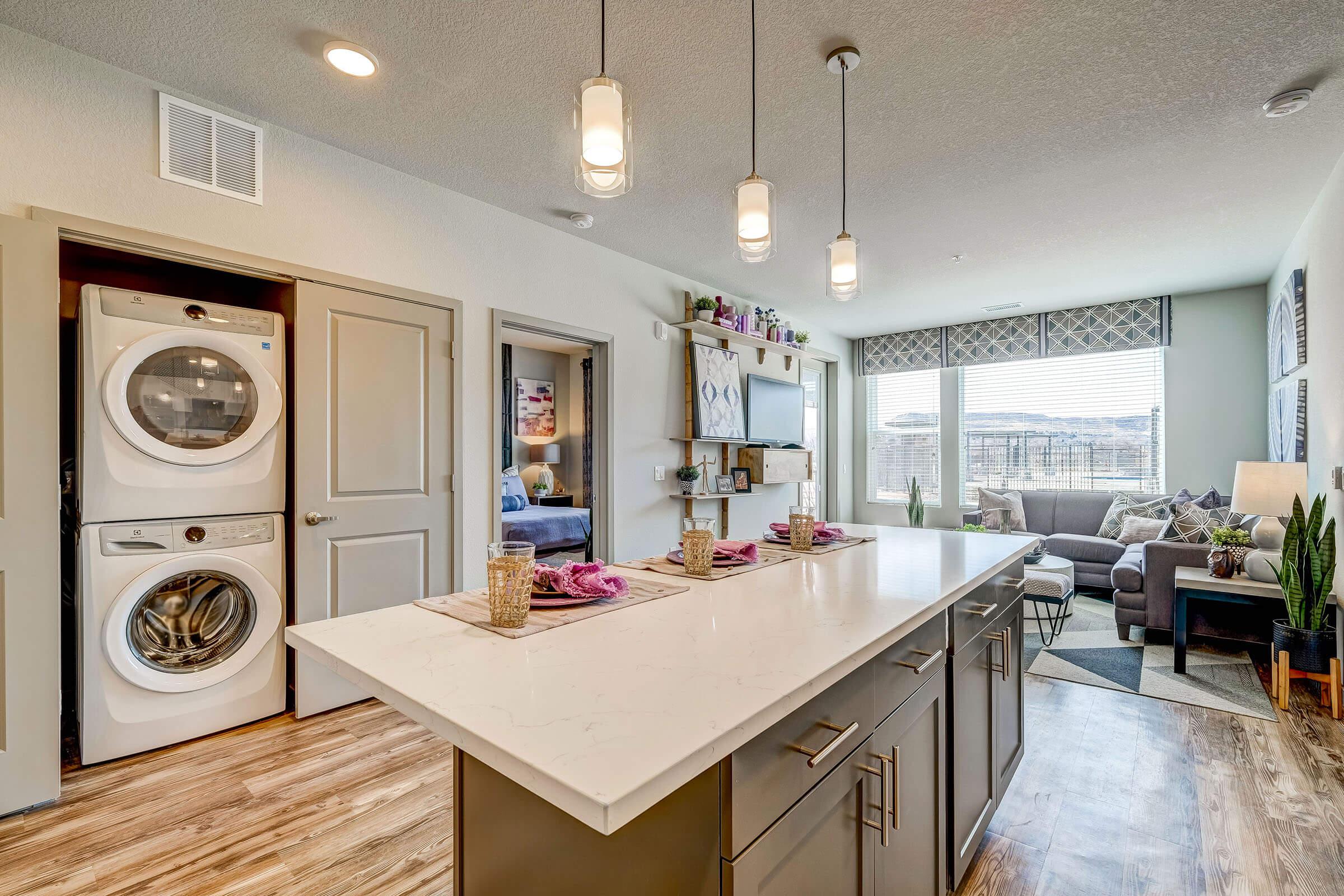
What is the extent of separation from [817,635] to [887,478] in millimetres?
6415

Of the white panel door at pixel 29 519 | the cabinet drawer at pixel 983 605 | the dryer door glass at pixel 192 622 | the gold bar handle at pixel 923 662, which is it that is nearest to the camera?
the gold bar handle at pixel 923 662

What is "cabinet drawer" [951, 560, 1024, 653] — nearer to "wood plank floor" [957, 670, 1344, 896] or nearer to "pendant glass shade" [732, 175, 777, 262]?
"wood plank floor" [957, 670, 1344, 896]

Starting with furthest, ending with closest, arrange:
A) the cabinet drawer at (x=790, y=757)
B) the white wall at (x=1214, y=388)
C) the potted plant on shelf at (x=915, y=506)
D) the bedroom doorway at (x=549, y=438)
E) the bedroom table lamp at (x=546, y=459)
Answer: the bedroom table lamp at (x=546, y=459)
the potted plant on shelf at (x=915, y=506)
the bedroom doorway at (x=549, y=438)
the white wall at (x=1214, y=388)
the cabinet drawer at (x=790, y=757)

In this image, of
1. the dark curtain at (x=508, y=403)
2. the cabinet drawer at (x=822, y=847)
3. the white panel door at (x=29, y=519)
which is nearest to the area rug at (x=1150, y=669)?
the cabinet drawer at (x=822, y=847)

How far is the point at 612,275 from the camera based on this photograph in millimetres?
4098

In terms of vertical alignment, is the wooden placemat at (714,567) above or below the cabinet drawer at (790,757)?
above

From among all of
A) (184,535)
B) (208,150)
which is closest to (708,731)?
(184,535)

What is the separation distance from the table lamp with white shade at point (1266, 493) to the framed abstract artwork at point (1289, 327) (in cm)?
107

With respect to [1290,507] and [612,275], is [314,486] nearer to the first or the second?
[612,275]

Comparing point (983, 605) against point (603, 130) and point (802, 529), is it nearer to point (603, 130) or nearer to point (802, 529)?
point (802, 529)

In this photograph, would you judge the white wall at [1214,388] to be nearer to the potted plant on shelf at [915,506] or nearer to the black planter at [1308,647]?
the potted plant on shelf at [915,506]

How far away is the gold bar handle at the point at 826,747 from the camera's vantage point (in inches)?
35.4

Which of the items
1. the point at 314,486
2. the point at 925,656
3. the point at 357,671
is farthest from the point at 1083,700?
the point at 314,486

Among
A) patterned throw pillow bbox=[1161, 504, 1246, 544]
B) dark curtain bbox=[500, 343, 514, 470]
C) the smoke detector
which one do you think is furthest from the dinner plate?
dark curtain bbox=[500, 343, 514, 470]
